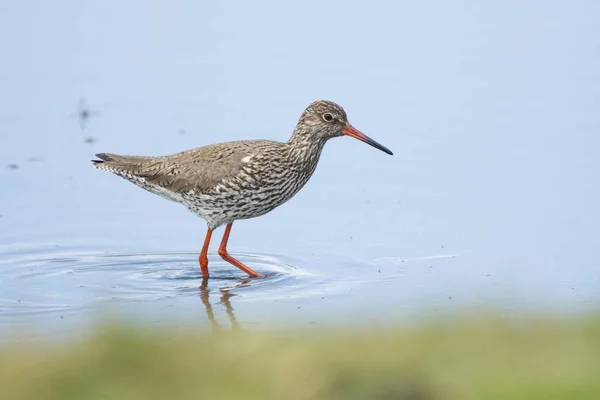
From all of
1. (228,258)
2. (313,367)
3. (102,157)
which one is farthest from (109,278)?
(313,367)

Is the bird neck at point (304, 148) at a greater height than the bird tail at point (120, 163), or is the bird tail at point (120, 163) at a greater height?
the bird neck at point (304, 148)

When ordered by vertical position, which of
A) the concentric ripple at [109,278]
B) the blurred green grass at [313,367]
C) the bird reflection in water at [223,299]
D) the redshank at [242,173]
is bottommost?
the bird reflection in water at [223,299]

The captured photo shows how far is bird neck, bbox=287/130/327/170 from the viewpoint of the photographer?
37.2 ft

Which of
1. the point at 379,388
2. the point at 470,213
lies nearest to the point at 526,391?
the point at 379,388

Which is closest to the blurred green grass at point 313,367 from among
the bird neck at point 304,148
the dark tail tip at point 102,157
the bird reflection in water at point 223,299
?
the bird reflection in water at point 223,299

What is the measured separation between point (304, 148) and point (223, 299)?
181 cm

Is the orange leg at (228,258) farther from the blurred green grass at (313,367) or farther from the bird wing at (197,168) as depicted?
the blurred green grass at (313,367)

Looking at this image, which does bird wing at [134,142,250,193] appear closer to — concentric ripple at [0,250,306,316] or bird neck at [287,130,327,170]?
bird neck at [287,130,327,170]

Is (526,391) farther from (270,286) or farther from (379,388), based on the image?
(270,286)

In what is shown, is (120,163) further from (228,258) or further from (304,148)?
(304,148)

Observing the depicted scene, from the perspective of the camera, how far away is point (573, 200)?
12859 millimetres

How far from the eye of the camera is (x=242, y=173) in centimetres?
1107

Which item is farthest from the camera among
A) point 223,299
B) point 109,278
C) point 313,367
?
point 109,278

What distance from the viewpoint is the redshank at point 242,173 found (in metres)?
11.1
